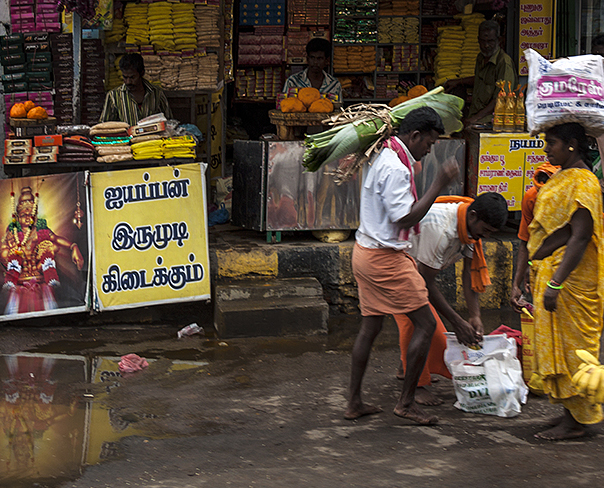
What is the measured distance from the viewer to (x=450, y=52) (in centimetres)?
1060

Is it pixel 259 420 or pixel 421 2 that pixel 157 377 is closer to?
pixel 259 420

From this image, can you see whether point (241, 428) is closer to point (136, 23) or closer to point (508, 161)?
point (508, 161)

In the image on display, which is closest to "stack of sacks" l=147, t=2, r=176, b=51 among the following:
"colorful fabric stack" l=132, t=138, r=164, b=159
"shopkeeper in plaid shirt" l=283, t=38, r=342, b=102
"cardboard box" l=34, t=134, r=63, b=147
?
Result: "shopkeeper in plaid shirt" l=283, t=38, r=342, b=102

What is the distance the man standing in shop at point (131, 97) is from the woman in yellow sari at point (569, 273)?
175 inches

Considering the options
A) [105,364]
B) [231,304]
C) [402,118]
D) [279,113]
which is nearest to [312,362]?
[231,304]

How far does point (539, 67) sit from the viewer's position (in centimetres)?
409

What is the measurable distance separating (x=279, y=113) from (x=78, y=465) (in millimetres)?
3884

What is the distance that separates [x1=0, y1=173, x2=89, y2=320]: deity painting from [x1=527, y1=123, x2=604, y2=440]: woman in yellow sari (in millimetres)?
3772

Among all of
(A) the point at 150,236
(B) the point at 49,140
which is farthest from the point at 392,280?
(B) the point at 49,140

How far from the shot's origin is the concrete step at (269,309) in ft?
19.7

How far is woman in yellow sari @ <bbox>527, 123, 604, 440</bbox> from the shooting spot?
3854 millimetres

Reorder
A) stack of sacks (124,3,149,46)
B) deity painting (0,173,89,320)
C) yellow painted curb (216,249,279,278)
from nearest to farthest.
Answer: deity painting (0,173,89,320) < yellow painted curb (216,249,279,278) < stack of sacks (124,3,149,46)

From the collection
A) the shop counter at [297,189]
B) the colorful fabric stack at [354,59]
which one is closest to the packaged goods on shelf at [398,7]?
the colorful fabric stack at [354,59]

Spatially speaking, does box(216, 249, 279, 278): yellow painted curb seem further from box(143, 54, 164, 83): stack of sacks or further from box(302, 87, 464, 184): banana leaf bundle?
box(143, 54, 164, 83): stack of sacks
